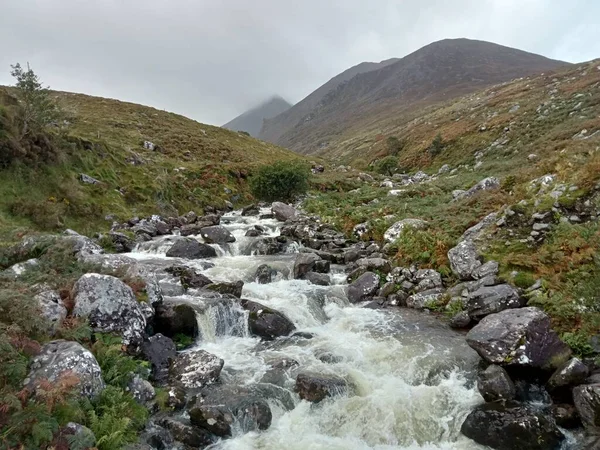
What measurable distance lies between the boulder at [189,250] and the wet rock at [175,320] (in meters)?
8.91

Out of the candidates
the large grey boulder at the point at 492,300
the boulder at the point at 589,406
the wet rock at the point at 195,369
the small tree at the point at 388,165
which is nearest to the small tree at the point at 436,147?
the small tree at the point at 388,165

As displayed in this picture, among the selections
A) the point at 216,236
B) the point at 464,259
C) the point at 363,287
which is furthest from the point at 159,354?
the point at 216,236

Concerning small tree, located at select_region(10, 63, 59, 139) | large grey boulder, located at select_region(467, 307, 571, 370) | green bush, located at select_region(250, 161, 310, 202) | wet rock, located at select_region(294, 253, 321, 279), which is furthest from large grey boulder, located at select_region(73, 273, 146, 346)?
green bush, located at select_region(250, 161, 310, 202)

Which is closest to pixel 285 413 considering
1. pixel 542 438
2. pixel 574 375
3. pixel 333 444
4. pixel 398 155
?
pixel 333 444

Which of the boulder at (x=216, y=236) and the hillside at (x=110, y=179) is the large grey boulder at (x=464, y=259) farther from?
the hillside at (x=110, y=179)

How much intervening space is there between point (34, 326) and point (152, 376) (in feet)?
10.2

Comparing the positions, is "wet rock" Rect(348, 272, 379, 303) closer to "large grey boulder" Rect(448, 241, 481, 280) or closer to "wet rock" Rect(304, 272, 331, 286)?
"wet rock" Rect(304, 272, 331, 286)

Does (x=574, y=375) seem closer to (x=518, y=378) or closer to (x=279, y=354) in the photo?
(x=518, y=378)

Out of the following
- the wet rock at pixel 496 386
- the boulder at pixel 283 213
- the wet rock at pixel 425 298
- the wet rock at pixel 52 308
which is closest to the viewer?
the wet rock at pixel 496 386

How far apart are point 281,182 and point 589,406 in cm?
3422

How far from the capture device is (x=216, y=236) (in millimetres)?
24406

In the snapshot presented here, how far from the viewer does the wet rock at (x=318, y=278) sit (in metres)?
17.8

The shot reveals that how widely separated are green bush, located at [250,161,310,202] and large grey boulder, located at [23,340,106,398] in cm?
3280

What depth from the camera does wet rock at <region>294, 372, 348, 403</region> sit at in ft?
31.9
